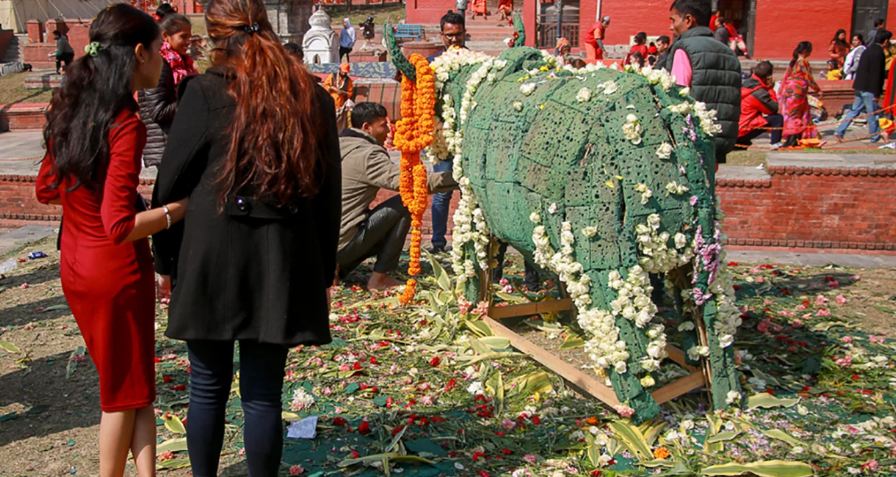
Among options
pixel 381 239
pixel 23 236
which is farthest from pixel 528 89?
pixel 23 236

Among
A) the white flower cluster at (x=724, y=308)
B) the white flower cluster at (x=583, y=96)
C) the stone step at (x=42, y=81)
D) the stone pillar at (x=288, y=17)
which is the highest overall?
the stone pillar at (x=288, y=17)

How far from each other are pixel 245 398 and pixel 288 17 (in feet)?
68.9

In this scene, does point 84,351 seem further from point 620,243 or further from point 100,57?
point 620,243

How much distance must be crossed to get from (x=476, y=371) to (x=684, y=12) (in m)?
2.59

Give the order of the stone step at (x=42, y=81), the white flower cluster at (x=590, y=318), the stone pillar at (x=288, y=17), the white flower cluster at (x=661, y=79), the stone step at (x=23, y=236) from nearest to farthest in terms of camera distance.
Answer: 1. the white flower cluster at (x=590, y=318)
2. the white flower cluster at (x=661, y=79)
3. the stone step at (x=23, y=236)
4. the stone step at (x=42, y=81)
5. the stone pillar at (x=288, y=17)

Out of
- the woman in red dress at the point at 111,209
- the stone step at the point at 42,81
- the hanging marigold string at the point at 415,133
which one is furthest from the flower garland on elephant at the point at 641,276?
the stone step at the point at 42,81

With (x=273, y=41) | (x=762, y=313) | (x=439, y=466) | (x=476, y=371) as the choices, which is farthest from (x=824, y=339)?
(x=273, y=41)

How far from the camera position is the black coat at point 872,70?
13977 millimetres

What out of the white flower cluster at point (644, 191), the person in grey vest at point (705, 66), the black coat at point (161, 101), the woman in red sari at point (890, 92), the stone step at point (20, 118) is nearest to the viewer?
the white flower cluster at point (644, 191)

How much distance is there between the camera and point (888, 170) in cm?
826

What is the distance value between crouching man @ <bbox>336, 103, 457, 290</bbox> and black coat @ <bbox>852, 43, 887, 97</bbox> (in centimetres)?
1015

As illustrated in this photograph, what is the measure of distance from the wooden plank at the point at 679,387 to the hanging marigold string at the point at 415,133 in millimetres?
2083

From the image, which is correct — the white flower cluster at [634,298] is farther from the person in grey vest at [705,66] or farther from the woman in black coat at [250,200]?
the person in grey vest at [705,66]

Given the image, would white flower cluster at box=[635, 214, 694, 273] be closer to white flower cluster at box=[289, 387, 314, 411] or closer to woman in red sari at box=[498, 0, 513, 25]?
white flower cluster at box=[289, 387, 314, 411]
